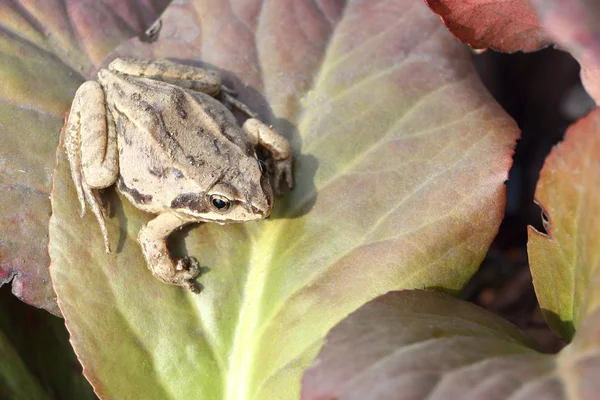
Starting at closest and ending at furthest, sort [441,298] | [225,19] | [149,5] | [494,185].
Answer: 1. [441,298]
2. [494,185]
3. [225,19]
4. [149,5]

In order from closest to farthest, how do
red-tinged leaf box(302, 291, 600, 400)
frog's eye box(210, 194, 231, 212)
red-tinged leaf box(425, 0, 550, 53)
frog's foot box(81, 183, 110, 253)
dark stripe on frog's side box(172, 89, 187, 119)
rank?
red-tinged leaf box(302, 291, 600, 400), red-tinged leaf box(425, 0, 550, 53), frog's foot box(81, 183, 110, 253), frog's eye box(210, 194, 231, 212), dark stripe on frog's side box(172, 89, 187, 119)

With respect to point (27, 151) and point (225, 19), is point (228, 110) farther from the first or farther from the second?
point (27, 151)

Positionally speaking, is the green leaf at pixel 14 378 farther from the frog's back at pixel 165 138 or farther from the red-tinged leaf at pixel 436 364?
the red-tinged leaf at pixel 436 364

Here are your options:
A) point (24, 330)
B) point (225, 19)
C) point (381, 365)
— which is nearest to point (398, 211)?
point (381, 365)

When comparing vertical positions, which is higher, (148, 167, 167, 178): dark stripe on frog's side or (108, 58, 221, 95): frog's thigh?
(108, 58, 221, 95): frog's thigh

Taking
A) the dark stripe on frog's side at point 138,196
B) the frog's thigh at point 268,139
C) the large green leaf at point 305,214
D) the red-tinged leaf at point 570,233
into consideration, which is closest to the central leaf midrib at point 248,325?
the large green leaf at point 305,214

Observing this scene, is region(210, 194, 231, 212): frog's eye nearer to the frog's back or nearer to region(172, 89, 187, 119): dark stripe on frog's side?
the frog's back

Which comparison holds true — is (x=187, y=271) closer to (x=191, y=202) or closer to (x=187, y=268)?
(x=187, y=268)

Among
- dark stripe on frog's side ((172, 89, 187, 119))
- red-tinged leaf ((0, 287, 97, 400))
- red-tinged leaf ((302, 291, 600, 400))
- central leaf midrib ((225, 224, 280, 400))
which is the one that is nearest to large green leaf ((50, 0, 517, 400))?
central leaf midrib ((225, 224, 280, 400))
